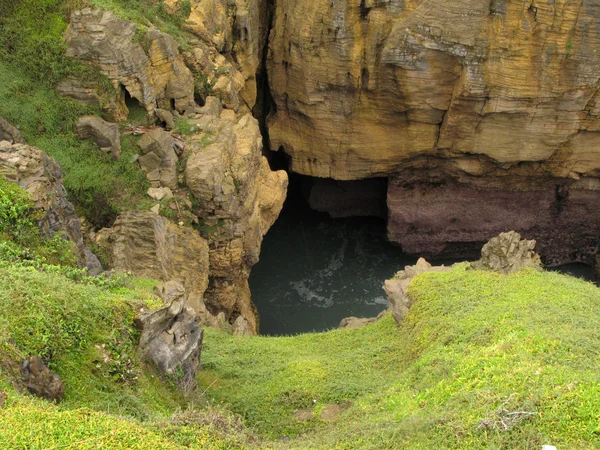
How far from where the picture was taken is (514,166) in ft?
75.5

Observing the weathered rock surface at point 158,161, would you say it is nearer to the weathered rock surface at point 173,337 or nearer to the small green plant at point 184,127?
the small green plant at point 184,127

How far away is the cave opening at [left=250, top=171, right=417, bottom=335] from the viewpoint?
2197 cm

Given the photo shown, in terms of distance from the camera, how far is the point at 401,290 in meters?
14.7

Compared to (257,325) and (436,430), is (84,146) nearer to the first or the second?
(257,325)

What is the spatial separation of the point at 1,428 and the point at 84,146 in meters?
10.6

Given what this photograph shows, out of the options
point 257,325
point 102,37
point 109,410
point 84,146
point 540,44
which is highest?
point 540,44

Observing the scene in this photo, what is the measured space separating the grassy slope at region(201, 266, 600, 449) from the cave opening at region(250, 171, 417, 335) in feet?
20.8

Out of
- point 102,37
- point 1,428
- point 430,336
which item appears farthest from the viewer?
point 102,37

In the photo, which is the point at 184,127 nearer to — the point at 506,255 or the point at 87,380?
the point at 506,255

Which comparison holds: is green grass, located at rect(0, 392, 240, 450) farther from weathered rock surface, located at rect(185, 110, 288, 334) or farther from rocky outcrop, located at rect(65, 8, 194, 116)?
rocky outcrop, located at rect(65, 8, 194, 116)

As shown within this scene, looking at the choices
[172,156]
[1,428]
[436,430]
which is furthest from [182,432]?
[172,156]

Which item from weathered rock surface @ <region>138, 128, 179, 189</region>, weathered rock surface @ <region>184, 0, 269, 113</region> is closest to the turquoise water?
weathered rock surface @ <region>184, 0, 269, 113</region>

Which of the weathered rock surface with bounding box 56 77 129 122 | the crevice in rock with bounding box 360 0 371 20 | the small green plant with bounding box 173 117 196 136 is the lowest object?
the small green plant with bounding box 173 117 196 136

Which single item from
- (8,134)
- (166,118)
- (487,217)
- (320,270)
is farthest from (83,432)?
(487,217)
